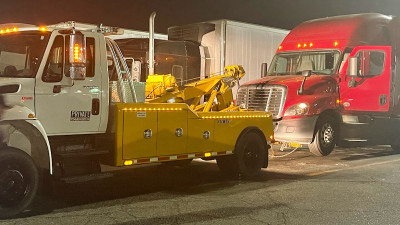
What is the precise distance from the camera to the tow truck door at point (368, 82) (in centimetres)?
1323

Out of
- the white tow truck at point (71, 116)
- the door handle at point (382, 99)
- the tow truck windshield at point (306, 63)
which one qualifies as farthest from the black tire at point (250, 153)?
the door handle at point (382, 99)

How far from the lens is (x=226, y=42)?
1708 centimetres

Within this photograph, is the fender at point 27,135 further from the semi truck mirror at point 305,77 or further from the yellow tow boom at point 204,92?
the semi truck mirror at point 305,77

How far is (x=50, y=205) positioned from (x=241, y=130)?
3.78 m

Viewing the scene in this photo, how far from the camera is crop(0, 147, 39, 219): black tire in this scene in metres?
6.19

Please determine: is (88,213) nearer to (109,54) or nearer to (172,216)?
(172,216)

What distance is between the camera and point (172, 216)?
645 centimetres

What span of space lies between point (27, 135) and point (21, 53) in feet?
3.69

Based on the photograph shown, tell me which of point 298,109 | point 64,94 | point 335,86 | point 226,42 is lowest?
point 298,109

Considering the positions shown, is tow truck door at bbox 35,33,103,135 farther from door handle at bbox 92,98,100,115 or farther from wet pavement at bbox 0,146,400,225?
wet pavement at bbox 0,146,400,225

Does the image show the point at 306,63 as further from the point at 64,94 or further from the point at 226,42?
the point at 64,94

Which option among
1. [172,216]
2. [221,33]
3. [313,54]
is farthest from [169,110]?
[221,33]

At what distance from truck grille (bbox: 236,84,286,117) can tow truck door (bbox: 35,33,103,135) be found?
643cm

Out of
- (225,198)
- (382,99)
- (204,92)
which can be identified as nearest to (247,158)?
(204,92)
